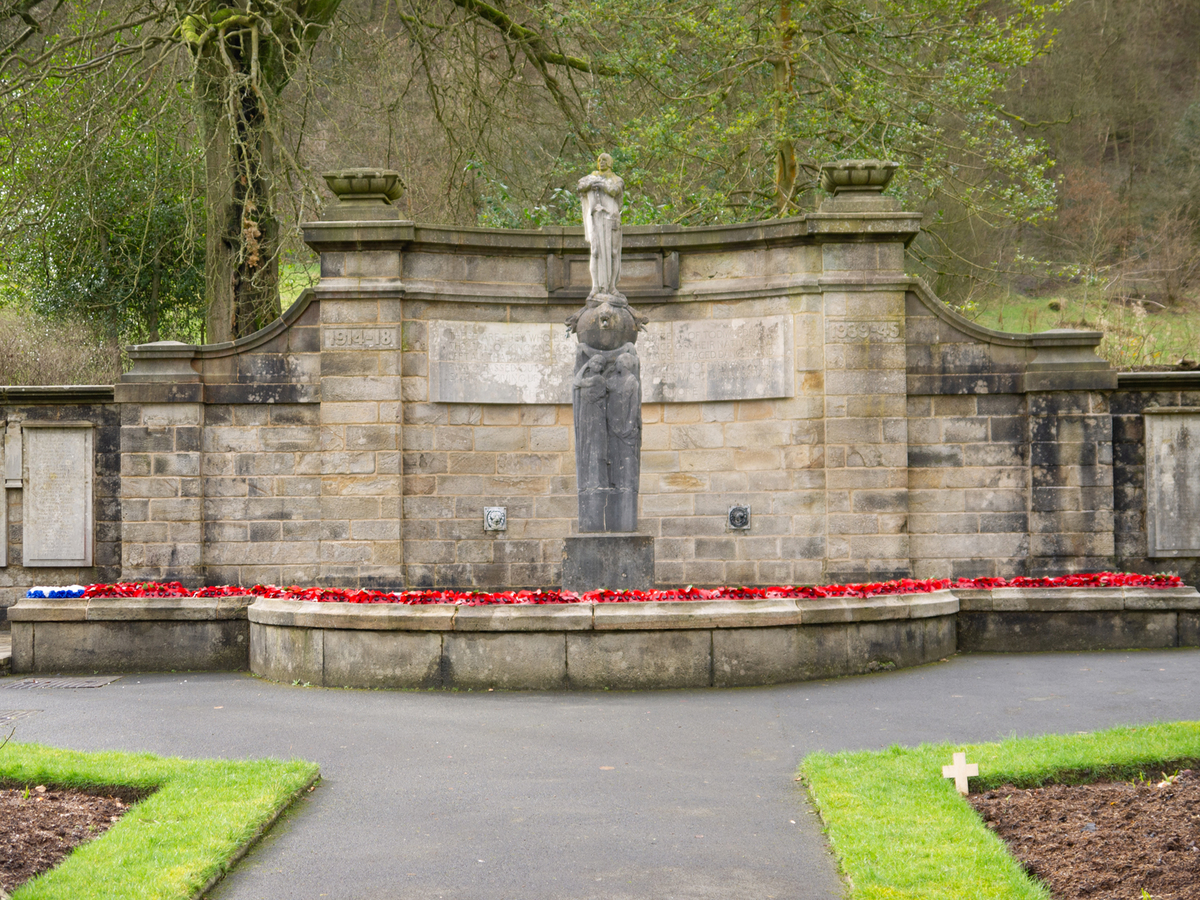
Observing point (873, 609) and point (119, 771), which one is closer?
point (119, 771)

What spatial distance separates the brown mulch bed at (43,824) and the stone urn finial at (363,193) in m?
7.09

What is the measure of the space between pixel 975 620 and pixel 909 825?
6.01 metres

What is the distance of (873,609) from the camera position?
367 inches

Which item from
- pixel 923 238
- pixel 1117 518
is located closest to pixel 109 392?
pixel 1117 518

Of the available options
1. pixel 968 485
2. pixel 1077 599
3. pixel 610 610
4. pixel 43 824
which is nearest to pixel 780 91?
pixel 968 485

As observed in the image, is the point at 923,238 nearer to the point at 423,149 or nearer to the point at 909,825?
the point at 423,149

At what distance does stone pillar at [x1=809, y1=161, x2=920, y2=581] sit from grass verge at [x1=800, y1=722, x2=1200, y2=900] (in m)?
4.75

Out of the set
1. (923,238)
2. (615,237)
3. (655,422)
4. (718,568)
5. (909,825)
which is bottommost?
(909,825)

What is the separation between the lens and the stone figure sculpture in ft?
31.7

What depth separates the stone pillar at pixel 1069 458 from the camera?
11258mm

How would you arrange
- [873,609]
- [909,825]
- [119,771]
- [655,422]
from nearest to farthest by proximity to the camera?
[909,825] < [119,771] < [873,609] < [655,422]

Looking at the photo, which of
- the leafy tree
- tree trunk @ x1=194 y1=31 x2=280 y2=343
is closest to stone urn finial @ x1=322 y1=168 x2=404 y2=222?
tree trunk @ x1=194 y1=31 x2=280 y2=343

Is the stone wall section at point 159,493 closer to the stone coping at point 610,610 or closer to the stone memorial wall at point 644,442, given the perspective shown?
the stone memorial wall at point 644,442

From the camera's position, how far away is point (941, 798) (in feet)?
17.4
